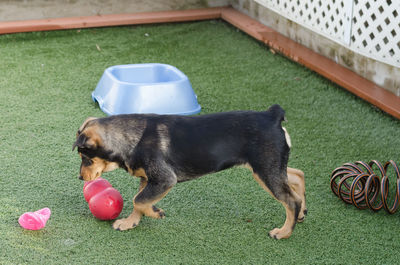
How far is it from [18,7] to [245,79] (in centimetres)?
339

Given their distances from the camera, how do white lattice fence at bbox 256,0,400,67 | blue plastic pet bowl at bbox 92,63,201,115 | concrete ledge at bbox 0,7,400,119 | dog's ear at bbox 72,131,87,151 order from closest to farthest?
1. dog's ear at bbox 72,131,87,151
2. blue plastic pet bowl at bbox 92,63,201,115
3. white lattice fence at bbox 256,0,400,67
4. concrete ledge at bbox 0,7,400,119

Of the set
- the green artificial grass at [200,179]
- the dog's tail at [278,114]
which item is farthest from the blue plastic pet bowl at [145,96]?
the dog's tail at [278,114]

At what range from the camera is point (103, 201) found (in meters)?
3.76

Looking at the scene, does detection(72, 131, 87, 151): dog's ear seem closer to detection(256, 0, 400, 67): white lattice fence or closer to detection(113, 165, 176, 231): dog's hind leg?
detection(113, 165, 176, 231): dog's hind leg

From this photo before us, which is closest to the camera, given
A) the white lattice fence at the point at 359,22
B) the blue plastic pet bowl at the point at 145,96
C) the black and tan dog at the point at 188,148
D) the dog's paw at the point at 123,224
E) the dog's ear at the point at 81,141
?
the dog's ear at the point at 81,141

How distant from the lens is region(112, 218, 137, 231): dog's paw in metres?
3.79

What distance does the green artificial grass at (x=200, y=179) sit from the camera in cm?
361

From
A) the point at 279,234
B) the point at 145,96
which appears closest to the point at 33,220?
the point at 279,234

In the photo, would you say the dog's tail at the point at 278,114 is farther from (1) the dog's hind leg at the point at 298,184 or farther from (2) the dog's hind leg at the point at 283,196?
(1) the dog's hind leg at the point at 298,184

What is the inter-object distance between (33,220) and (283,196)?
5.08 feet

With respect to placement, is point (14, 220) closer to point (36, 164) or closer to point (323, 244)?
point (36, 164)

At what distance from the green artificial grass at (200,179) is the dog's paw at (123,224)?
33mm

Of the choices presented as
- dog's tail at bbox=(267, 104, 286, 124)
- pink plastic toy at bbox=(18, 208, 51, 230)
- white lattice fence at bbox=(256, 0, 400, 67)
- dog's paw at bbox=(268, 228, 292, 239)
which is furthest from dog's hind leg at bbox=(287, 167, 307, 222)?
white lattice fence at bbox=(256, 0, 400, 67)

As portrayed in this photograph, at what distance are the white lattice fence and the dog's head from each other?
307 centimetres
